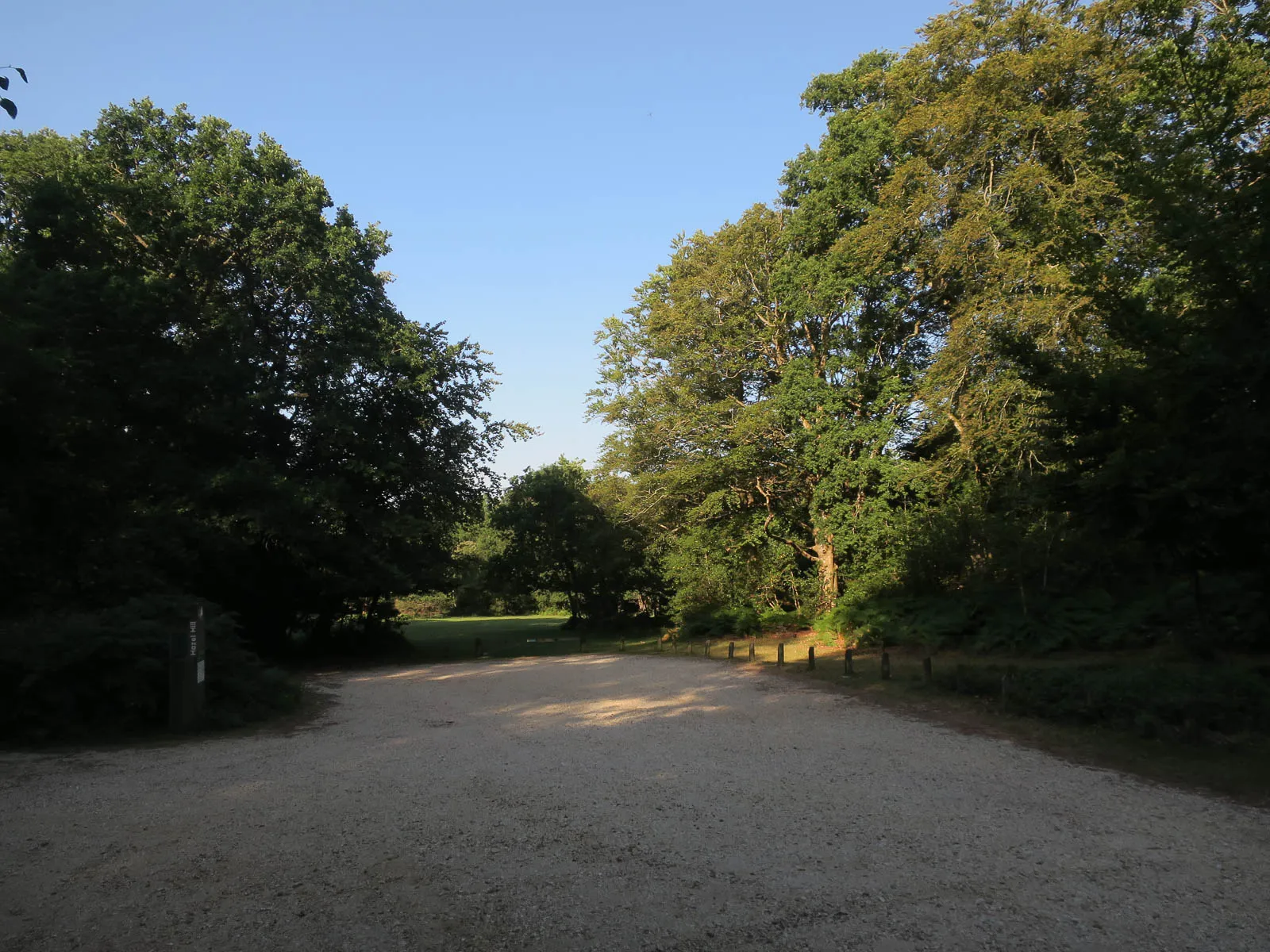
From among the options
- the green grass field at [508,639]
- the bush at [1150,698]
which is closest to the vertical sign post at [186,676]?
the bush at [1150,698]

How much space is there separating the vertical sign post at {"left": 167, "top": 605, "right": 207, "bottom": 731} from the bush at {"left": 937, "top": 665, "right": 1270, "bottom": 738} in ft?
35.7

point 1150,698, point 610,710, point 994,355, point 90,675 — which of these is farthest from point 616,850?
point 994,355

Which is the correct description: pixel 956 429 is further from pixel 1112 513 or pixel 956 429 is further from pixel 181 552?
pixel 181 552

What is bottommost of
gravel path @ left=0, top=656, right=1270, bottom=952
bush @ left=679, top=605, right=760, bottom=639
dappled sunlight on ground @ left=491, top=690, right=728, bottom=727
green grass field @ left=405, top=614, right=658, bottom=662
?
green grass field @ left=405, top=614, right=658, bottom=662

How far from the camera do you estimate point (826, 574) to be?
26.5 m

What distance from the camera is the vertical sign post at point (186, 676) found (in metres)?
9.63

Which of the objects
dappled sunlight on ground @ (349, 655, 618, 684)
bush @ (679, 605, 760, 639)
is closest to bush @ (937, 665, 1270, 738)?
dappled sunlight on ground @ (349, 655, 618, 684)

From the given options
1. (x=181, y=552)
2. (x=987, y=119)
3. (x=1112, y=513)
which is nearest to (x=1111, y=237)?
(x=987, y=119)

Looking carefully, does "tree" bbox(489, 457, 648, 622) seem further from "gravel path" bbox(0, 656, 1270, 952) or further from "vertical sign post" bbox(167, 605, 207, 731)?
"gravel path" bbox(0, 656, 1270, 952)

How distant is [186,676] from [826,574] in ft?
68.1

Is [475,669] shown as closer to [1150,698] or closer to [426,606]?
[1150,698]

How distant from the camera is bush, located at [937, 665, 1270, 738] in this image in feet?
27.9

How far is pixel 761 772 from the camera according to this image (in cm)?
767

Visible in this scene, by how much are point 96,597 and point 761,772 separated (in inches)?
486
